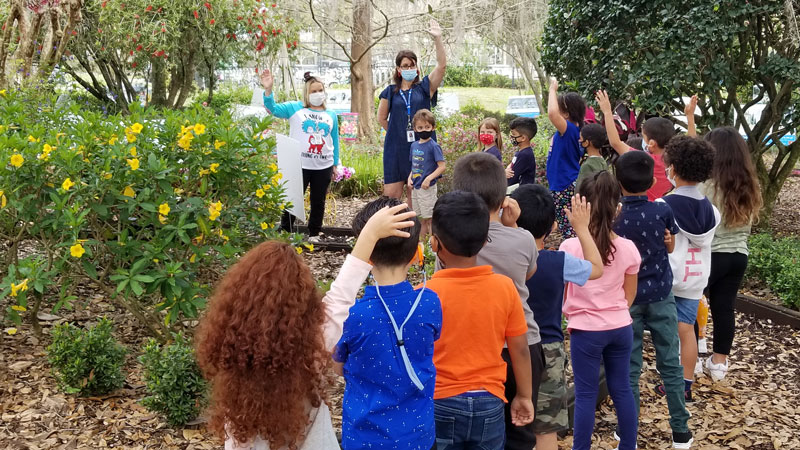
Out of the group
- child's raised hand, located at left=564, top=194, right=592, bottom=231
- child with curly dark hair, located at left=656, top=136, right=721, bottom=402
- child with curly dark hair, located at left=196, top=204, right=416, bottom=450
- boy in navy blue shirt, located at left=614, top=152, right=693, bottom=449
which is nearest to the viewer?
child with curly dark hair, located at left=196, top=204, right=416, bottom=450

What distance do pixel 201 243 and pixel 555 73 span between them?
5.30 metres

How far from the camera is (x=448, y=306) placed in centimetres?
243

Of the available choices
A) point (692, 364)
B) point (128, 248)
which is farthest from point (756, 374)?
A: point (128, 248)

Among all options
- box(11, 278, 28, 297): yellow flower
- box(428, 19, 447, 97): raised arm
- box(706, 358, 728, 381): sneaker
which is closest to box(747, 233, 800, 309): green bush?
box(706, 358, 728, 381): sneaker

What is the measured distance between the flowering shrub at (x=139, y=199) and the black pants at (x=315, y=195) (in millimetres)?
2228

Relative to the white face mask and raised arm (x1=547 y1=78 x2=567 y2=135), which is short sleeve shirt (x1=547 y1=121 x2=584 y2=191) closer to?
raised arm (x1=547 y1=78 x2=567 y2=135)

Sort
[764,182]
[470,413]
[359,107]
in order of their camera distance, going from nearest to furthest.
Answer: [470,413] → [764,182] → [359,107]

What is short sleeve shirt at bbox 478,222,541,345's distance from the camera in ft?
8.99

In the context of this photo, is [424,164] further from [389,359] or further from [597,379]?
[389,359]

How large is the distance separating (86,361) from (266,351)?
84.0 inches

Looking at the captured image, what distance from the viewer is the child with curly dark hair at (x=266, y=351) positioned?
6.19ft

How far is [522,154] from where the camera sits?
561 centimetres

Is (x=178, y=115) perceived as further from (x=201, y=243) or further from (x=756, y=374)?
(x=756, y=374)

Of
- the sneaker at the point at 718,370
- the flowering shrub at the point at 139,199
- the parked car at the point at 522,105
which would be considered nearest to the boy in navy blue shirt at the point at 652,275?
the sneaker at the point at 718,370
